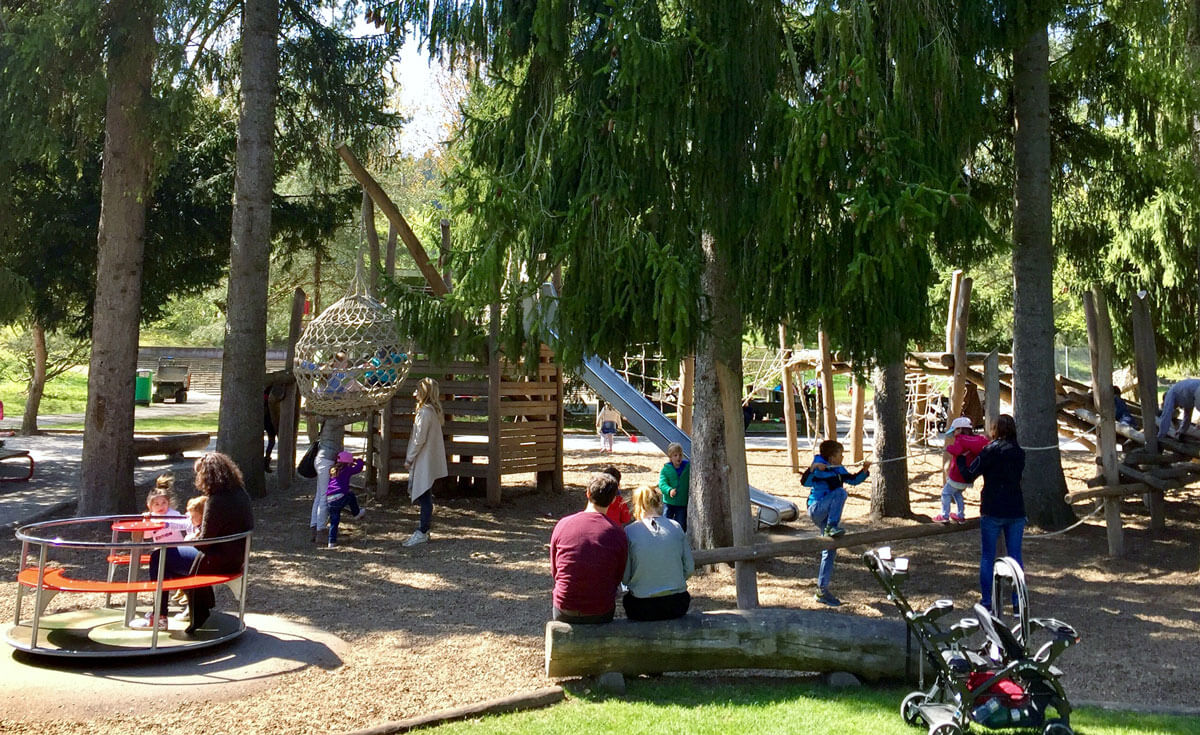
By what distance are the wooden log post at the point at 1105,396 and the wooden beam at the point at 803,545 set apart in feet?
8.14

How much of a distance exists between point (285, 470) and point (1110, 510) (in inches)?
400

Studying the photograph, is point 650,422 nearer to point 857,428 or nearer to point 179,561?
point 857,428

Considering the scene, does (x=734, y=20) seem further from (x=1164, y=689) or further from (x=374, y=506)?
(x=374, y=506)

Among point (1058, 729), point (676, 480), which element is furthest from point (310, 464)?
point (1058, 729)

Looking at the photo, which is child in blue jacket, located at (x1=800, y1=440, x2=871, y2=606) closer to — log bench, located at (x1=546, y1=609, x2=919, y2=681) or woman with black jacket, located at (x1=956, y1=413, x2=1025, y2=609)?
woman with black jacket, located at (x1=956, y1=413, x2=1025, y2=609)

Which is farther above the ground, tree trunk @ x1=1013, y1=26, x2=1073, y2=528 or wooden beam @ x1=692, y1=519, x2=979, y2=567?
tree trunk @ x1=1013, y1=26, x2=1073, y2=528

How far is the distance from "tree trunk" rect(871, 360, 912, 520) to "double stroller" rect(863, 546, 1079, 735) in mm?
6812

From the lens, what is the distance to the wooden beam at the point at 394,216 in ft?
35.3

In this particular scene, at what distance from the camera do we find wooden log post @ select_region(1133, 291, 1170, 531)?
1039 cm

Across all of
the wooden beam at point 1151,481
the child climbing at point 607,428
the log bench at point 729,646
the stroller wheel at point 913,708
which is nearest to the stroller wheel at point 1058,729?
the stroller wheel at point 913,708

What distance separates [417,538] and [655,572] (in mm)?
5085

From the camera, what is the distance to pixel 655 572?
599cm

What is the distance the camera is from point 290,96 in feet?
49.7

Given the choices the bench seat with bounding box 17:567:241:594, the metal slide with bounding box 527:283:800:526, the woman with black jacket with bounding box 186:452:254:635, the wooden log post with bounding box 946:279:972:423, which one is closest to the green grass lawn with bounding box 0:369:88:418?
the metal slide with bounding box 527:283:800:526
